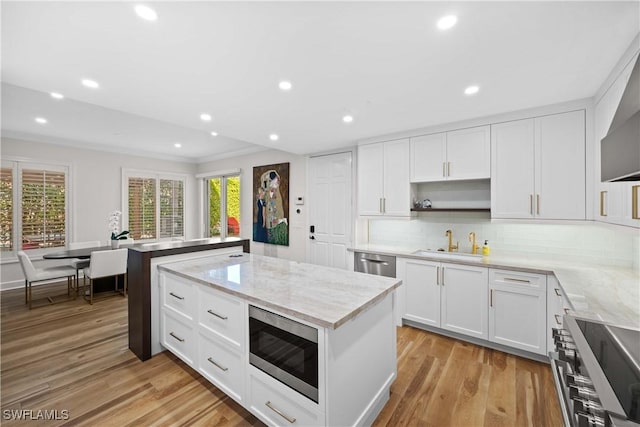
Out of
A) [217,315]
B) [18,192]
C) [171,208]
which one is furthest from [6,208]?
[217,315]

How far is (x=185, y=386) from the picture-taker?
6.85ft

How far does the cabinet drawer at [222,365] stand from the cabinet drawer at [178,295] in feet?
0.86

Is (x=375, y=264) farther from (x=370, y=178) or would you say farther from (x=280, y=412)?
(x=280, y=412)

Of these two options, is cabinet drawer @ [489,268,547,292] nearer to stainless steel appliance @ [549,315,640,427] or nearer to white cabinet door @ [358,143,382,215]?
stainless steel appliance @ [549,315,640,427]

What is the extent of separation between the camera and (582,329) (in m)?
1.26

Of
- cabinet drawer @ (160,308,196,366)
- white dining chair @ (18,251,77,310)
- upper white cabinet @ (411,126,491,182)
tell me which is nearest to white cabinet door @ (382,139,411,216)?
upper white cabinet @ (411,126,491,182)

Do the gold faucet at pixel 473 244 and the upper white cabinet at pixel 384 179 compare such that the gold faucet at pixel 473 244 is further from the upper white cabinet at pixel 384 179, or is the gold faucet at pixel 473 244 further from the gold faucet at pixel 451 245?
the upper white cabinet at pixel 384 179

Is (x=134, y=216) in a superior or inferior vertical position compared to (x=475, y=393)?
superior

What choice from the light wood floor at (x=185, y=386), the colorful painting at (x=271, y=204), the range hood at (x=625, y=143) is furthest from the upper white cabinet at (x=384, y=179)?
the range hood at (x=625, y=143)

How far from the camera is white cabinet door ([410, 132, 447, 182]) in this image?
3082 mm

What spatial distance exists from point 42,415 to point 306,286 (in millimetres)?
2020

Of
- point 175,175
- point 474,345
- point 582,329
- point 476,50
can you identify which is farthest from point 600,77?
point 175,175

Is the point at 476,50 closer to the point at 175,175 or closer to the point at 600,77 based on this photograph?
the point at 600,77

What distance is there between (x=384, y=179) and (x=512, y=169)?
139 centimetres
